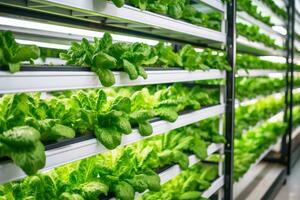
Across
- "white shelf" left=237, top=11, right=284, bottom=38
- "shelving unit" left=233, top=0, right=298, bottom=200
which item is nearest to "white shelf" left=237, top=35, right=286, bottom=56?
"shelving unit" left=233, top=0, right=298, bottom=200

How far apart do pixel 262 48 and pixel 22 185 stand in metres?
4.39

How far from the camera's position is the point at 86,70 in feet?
6.61

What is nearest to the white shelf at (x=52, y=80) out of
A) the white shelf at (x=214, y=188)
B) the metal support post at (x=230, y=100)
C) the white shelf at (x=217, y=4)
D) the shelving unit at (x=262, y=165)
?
the white shelf at (x=217, y=4)

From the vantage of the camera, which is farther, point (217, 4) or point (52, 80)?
point (217, 4)

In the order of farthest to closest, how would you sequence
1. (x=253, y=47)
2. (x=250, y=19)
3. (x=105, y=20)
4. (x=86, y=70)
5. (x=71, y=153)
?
(x=253, y=47)
(x=250, y=19)
(x=105, y=20)
(x=86, y=70)
(x=71, y=153)

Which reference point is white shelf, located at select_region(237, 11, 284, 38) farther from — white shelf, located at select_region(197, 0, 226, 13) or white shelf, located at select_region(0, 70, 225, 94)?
white shelf, located at select_region(0, 70, 225, 94)

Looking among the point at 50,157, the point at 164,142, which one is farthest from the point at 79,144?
the point at 164,142

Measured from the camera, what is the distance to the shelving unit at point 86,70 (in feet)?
5.52

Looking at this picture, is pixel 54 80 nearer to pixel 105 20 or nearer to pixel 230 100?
pixel 105 20

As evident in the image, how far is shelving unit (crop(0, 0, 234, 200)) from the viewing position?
5.52ft

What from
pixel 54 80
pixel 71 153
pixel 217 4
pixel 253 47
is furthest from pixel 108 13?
pixel 253 47

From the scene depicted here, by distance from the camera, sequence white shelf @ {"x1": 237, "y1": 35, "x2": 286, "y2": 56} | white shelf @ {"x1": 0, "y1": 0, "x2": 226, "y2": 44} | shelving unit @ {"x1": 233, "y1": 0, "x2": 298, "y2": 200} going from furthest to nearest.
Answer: shelving unit @ {"x1": 233, "y1": 0, "x2": 298, "y2": 200} < white shelf @ {"x1": 237, "y1": 35, "x2": 286, "y2": 56} < white shelf @ {"x1": 0, "y1": 0, "x2": 226, "y2": 44}

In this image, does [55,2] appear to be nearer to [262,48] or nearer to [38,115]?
[38,115]

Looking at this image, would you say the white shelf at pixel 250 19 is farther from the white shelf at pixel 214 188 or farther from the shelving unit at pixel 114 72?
the white shelf at pixel 214 188
